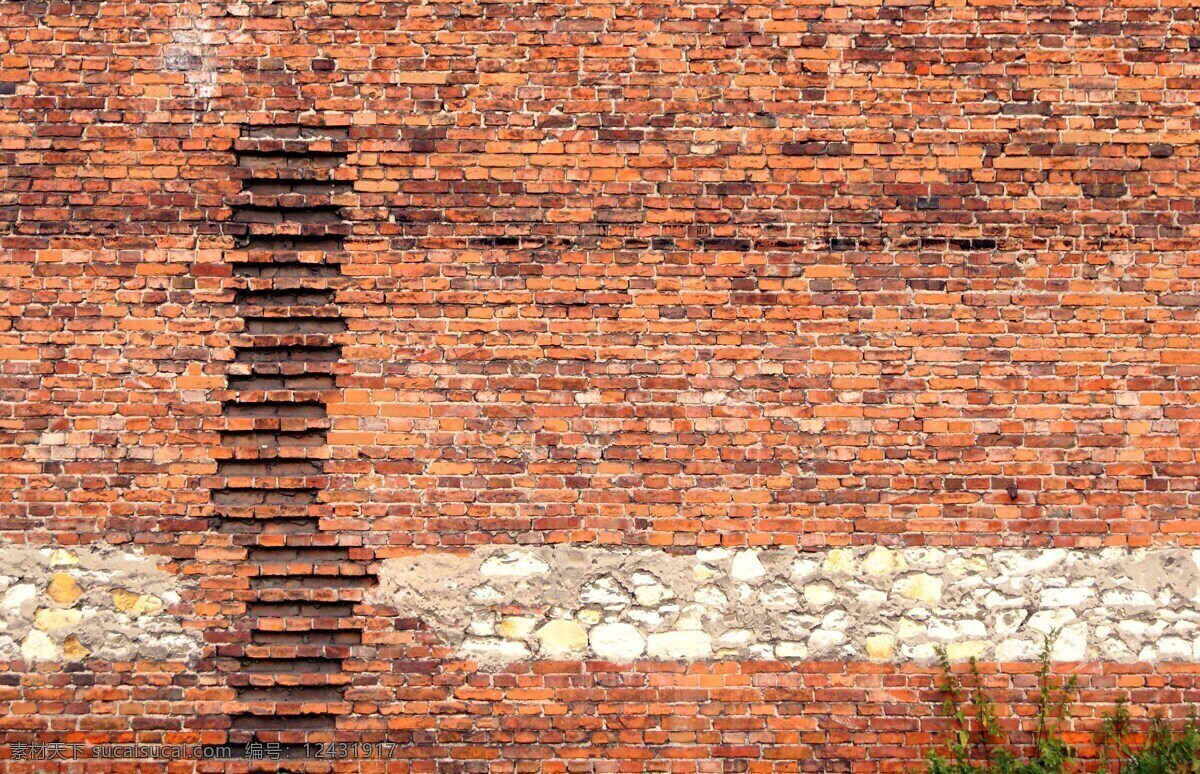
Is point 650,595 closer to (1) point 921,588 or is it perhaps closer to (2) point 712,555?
(2) point 712,555

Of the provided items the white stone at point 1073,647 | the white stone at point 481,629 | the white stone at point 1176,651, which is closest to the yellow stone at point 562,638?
the white stone at point 481,629

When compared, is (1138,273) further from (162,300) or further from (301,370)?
(162,300)

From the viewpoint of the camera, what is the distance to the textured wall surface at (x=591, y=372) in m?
4.58

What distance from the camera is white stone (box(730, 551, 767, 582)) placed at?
4.61 metres

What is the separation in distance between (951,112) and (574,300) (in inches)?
82.7

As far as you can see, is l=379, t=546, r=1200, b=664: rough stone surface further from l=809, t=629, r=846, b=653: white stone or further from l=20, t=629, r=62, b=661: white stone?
l=20, t=629, r=62, b=661: white stone

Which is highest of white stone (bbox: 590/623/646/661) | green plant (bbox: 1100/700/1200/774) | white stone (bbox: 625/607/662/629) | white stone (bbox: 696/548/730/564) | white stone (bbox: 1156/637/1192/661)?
white stone (bbox: 696/548/730/564)

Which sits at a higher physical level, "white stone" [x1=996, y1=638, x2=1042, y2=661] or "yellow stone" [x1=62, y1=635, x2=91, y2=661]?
"yellow stone" [x1=62, y1=635, x2=91, y2=661]

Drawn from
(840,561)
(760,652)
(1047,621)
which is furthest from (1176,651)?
(760,652)

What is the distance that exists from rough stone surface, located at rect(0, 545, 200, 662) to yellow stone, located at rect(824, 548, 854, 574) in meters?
3.06

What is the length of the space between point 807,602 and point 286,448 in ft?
8.62

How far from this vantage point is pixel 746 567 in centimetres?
462

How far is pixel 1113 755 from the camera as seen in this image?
458 cm

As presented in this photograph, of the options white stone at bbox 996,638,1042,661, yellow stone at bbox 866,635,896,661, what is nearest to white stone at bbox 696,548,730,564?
yellow stone at bbox 866,635,896,661
